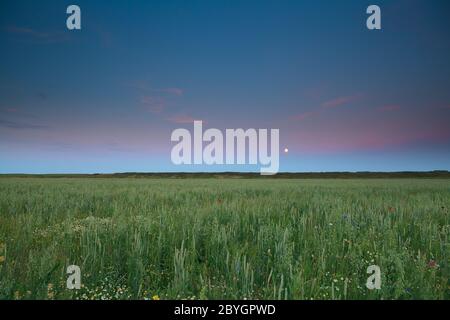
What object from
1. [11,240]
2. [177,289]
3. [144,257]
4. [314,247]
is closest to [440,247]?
[314,247]

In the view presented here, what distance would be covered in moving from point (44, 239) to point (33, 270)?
4.92 feet

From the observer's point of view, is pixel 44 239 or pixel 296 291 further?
pixel 44 239

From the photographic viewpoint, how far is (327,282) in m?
2.58

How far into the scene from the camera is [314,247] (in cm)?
337

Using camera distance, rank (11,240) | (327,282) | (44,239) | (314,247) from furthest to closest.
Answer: (44,239) → (11,240) → (314,247) → (327,282)

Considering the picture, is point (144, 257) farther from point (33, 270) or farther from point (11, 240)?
point (11, 240)

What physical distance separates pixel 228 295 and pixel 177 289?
408 millimetres
